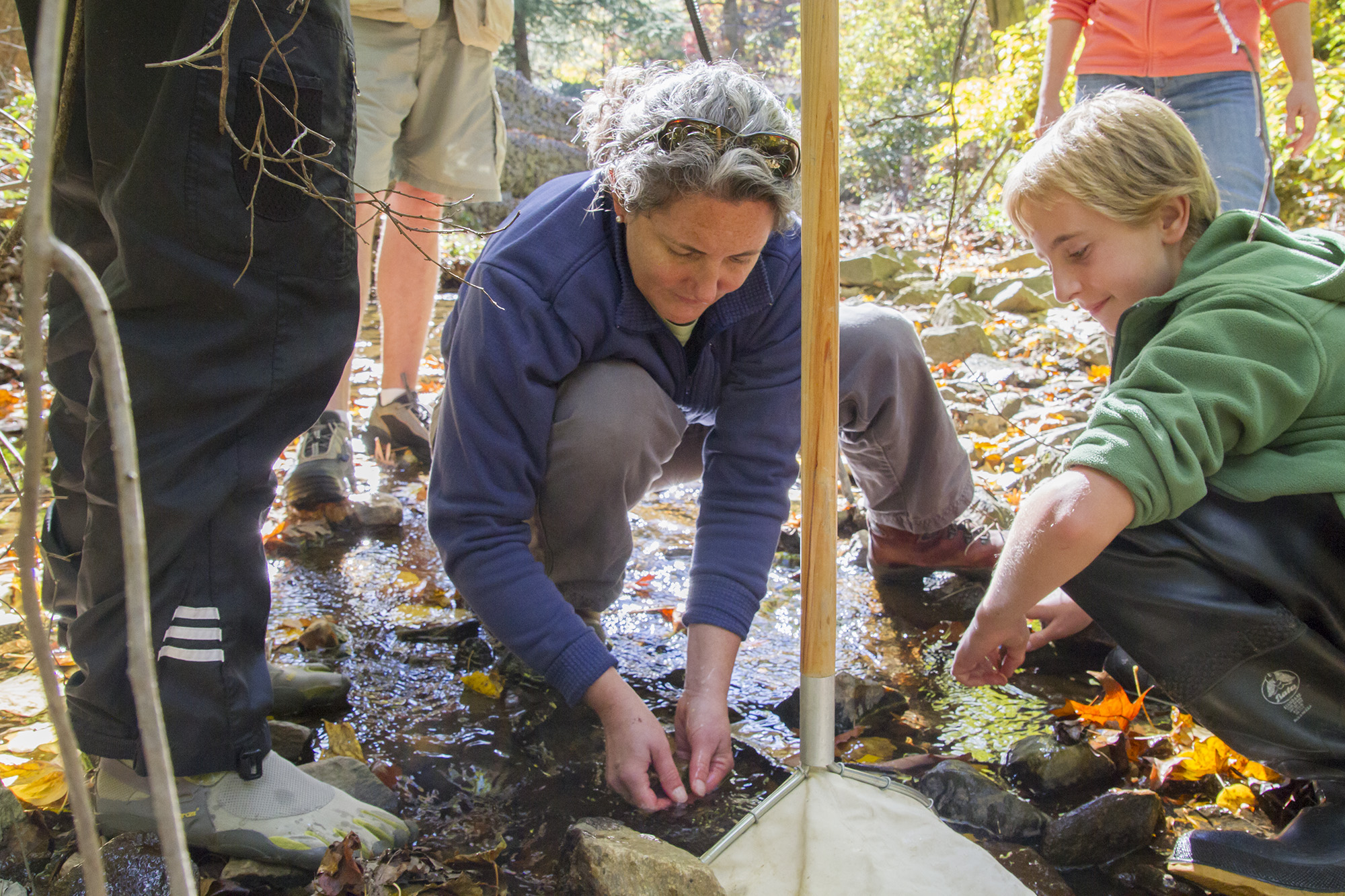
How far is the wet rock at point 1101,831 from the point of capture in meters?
1.46

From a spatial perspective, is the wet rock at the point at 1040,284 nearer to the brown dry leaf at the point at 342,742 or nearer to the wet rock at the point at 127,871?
the brown dry leaf at the point at 342,742

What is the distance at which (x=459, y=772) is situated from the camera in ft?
5.44

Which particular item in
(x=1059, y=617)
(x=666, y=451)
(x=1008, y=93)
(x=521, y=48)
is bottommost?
(x=1059, y=617)

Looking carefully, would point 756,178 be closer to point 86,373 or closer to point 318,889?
point 86,373

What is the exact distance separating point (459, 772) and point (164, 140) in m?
1.10

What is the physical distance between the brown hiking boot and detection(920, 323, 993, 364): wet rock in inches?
87.8

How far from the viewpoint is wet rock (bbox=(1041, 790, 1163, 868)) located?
146cm

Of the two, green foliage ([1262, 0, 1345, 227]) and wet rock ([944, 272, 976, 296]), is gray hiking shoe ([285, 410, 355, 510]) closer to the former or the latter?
green foliage ([1262, 0, 1345, 227])

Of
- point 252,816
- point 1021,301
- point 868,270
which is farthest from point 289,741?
point 868,270

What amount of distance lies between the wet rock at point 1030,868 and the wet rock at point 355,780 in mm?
941

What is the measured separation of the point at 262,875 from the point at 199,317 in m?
0.78

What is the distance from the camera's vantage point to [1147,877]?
1.42 m

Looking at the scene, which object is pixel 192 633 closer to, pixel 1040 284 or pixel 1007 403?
pixel 1007 403

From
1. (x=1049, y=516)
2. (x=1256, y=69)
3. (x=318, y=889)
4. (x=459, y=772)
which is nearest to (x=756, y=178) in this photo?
(x=1049, y=516)
